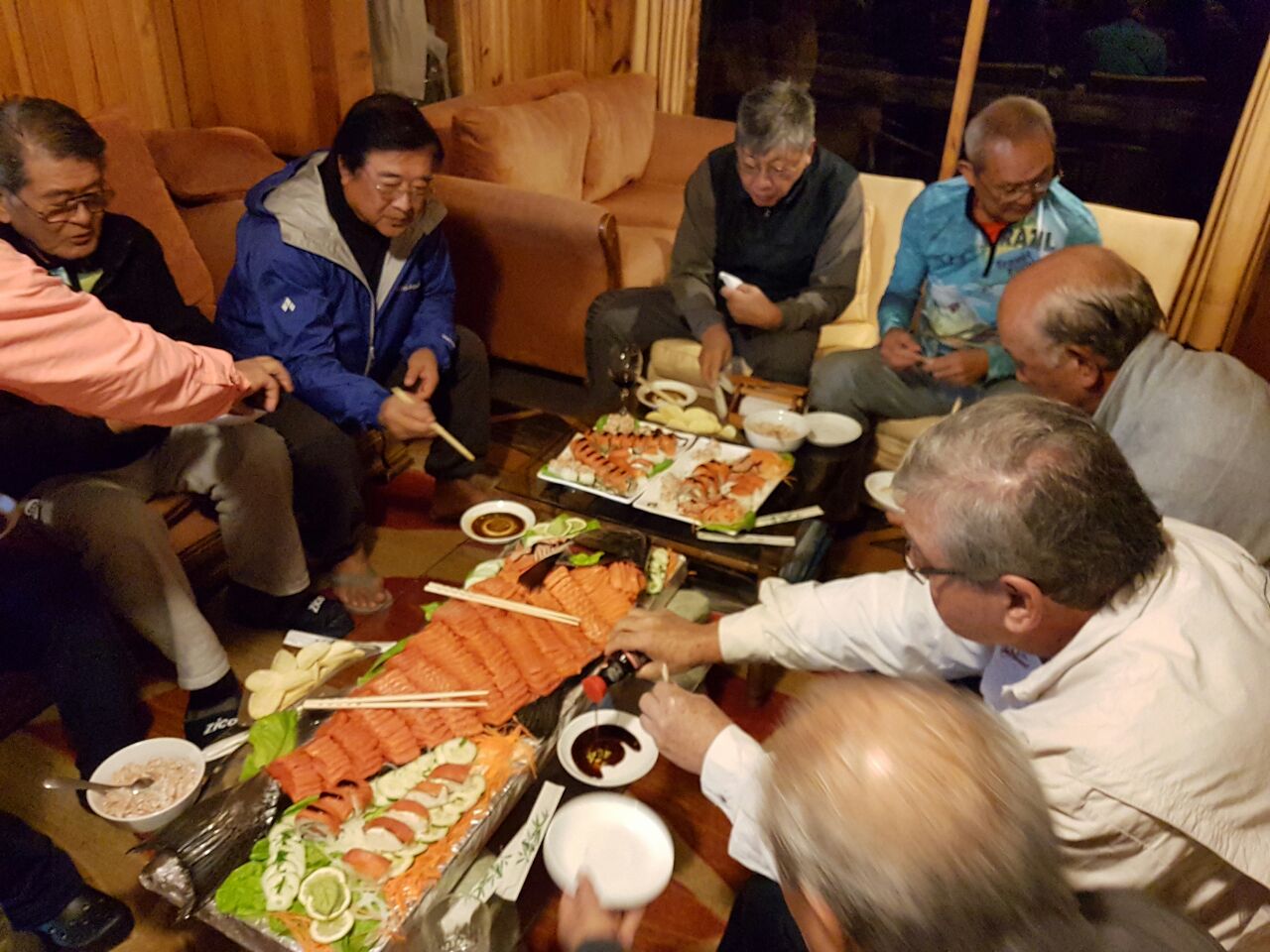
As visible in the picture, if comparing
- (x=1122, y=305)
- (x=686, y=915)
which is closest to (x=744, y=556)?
(x=686, y=915)

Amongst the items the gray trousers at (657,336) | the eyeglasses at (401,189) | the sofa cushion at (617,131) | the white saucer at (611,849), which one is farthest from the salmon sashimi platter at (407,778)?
the sofa cushion at (617,131)

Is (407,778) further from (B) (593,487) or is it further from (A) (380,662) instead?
(B) (593,487)

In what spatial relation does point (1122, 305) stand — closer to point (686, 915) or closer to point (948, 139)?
point (686, 915)

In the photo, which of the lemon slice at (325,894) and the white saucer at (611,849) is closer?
the lemon slice at (325,894)

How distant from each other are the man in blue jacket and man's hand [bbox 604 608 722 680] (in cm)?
102

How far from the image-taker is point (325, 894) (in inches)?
49.8

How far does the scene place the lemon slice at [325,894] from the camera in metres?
1.25

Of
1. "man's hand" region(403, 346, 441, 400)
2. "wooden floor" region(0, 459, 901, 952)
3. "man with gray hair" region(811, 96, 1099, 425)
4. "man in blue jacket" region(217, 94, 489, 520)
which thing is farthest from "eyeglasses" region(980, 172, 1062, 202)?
"man's hand" region(403, 346, 441, 400)

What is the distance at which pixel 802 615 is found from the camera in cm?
169

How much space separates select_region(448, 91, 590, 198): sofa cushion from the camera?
3.62 meters

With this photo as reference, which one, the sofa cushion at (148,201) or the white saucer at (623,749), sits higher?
the sofa cushion at (148,201)

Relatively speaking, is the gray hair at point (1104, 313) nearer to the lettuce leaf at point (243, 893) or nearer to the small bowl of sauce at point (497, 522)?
the small bowl of sauce at point (497, 522)

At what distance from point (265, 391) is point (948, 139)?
11.9ft

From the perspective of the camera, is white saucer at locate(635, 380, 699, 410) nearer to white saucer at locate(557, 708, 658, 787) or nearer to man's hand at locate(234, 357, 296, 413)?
man's hand at locate(234, 357, 296, 413)
